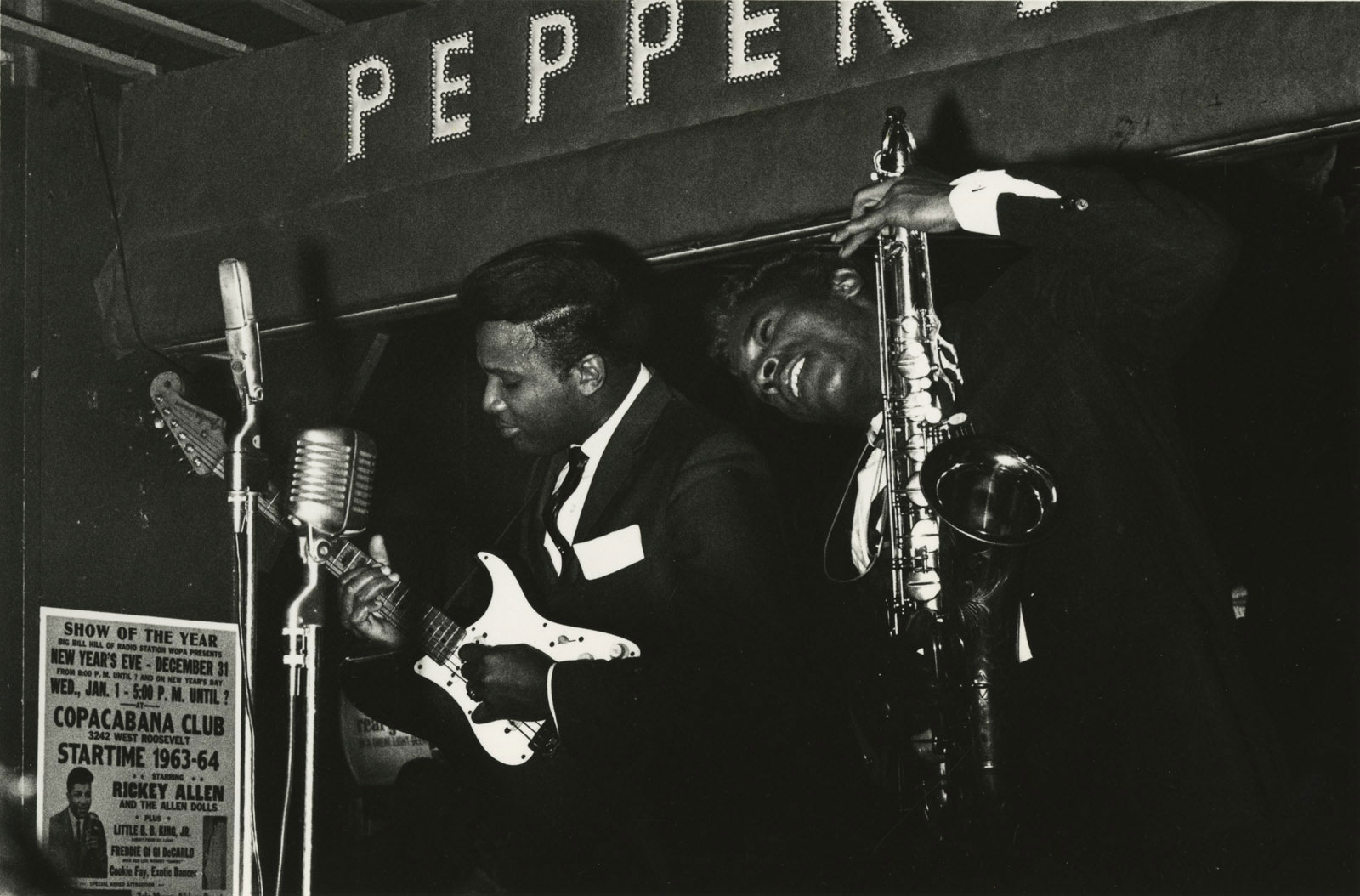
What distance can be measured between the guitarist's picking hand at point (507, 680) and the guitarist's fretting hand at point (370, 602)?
22 centimetres

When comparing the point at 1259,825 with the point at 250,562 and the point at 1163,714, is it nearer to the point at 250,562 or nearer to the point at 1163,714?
the point at 1163,714

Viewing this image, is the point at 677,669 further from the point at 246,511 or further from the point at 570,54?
the point at 570,54

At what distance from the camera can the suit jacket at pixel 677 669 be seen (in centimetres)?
301

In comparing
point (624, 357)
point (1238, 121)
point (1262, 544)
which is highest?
point (1238, 121)

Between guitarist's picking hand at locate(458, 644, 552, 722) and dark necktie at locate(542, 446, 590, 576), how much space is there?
0.32 m

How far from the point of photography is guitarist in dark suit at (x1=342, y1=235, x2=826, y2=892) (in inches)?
119

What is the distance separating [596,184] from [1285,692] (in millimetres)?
1987

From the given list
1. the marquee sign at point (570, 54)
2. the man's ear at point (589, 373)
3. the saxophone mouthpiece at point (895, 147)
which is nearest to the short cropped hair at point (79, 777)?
the man's ear at point (589, 373)

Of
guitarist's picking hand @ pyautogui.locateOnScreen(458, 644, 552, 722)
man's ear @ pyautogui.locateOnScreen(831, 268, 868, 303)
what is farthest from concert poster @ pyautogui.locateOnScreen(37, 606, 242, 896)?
man's ear @ pyautogui.locateOnScreen(831, 268, 868, 303)

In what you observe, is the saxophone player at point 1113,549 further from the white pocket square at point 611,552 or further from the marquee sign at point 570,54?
the white pocket square at point 611,552

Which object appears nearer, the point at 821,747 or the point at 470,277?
the point at 821,747

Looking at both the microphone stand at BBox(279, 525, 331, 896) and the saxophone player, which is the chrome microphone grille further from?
the saxophone player

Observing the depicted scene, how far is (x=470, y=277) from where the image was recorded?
3.71 meters

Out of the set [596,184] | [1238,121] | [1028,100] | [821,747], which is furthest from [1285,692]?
[596,184]
